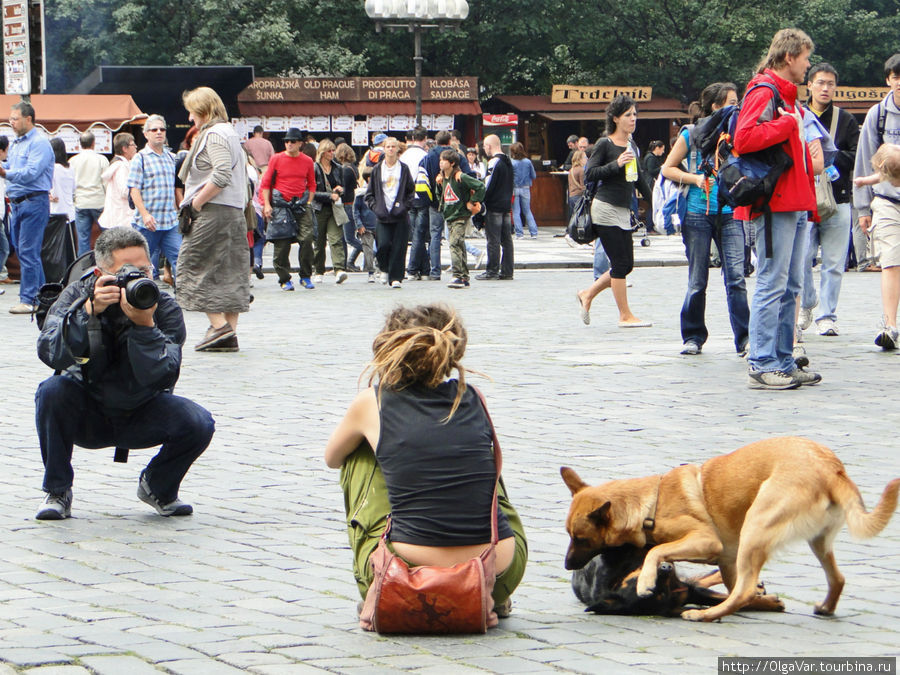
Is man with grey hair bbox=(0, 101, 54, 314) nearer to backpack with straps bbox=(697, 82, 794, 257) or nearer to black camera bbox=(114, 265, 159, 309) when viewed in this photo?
backpack with straps bbox=(697, 82, 794, 257)

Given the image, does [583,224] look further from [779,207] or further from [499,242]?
[499,242]

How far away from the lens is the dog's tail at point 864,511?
13.0ft

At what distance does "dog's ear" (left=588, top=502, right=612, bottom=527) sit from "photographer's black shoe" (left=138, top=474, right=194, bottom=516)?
2173mm

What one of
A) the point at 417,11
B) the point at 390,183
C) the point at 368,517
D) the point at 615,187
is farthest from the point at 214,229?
the point at 417,11

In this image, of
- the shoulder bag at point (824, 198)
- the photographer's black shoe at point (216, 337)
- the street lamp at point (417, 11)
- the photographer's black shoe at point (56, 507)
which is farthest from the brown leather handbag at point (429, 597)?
the street lamp at point (417, 11)

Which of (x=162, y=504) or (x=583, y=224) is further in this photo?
(x=583, y=224)

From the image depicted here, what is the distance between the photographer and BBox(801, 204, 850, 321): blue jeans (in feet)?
37.0

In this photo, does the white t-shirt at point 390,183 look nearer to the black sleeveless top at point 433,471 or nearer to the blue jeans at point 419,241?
the blue jeans at point 419,241

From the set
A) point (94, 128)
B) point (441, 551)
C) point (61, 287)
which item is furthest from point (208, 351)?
point (94, 128)

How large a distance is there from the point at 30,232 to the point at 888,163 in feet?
28.0

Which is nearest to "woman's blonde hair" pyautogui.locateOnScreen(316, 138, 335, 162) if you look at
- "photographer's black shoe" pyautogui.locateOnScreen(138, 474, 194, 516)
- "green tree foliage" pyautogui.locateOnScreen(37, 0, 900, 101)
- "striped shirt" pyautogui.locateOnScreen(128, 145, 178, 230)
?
"striped shirt" pyautogui.locateOnScreen(128, 145, 178, 230)

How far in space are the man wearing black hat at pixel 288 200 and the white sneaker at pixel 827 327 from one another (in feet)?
23.4

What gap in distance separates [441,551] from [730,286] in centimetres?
619

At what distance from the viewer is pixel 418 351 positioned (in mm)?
4211
